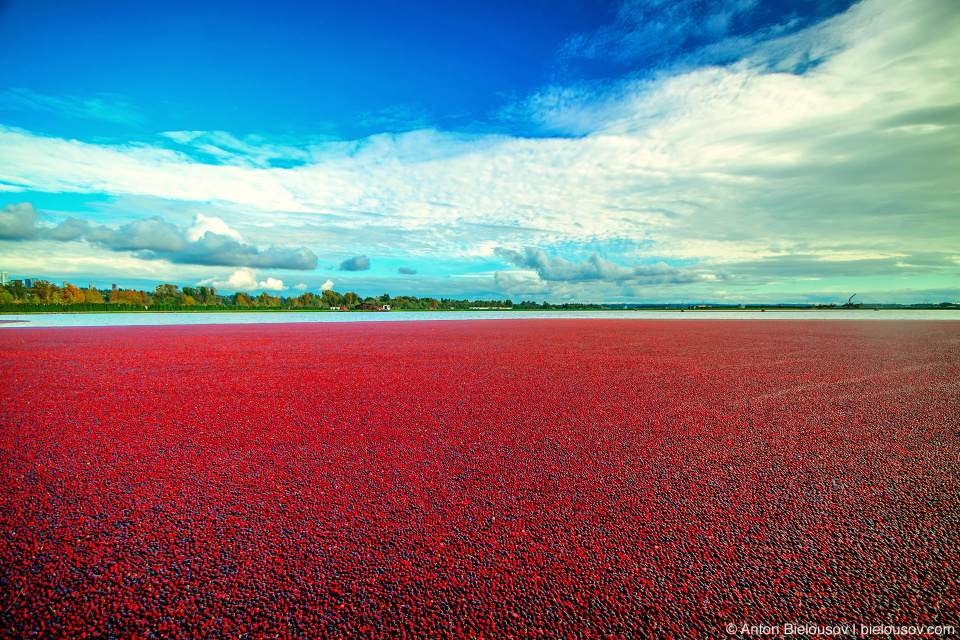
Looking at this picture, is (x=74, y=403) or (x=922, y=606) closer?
(x=922, y=606)

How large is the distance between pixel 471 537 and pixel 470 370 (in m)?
7.72

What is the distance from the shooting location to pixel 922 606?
100 inches

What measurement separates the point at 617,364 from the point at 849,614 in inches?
378

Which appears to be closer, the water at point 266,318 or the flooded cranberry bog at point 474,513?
the flooded cranberry bog at point 474,513

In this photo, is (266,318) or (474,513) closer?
(474,513)

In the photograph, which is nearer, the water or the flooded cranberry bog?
the flooded cranberry bog

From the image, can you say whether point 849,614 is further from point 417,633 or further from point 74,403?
point 74,403

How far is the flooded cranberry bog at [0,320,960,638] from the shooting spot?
99.1 inches

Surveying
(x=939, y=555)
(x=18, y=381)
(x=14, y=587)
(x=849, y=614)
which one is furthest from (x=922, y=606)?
(x=18, y=381)

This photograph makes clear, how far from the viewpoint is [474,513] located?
3.58 meters

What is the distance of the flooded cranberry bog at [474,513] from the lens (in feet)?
8.26

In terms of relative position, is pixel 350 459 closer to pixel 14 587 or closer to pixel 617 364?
pixel 14 587

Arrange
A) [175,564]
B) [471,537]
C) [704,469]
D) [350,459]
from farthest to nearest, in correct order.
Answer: [350,459]
[704,469]
[471,537]
[175,564]

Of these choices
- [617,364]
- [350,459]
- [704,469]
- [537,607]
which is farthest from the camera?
[617,364]
